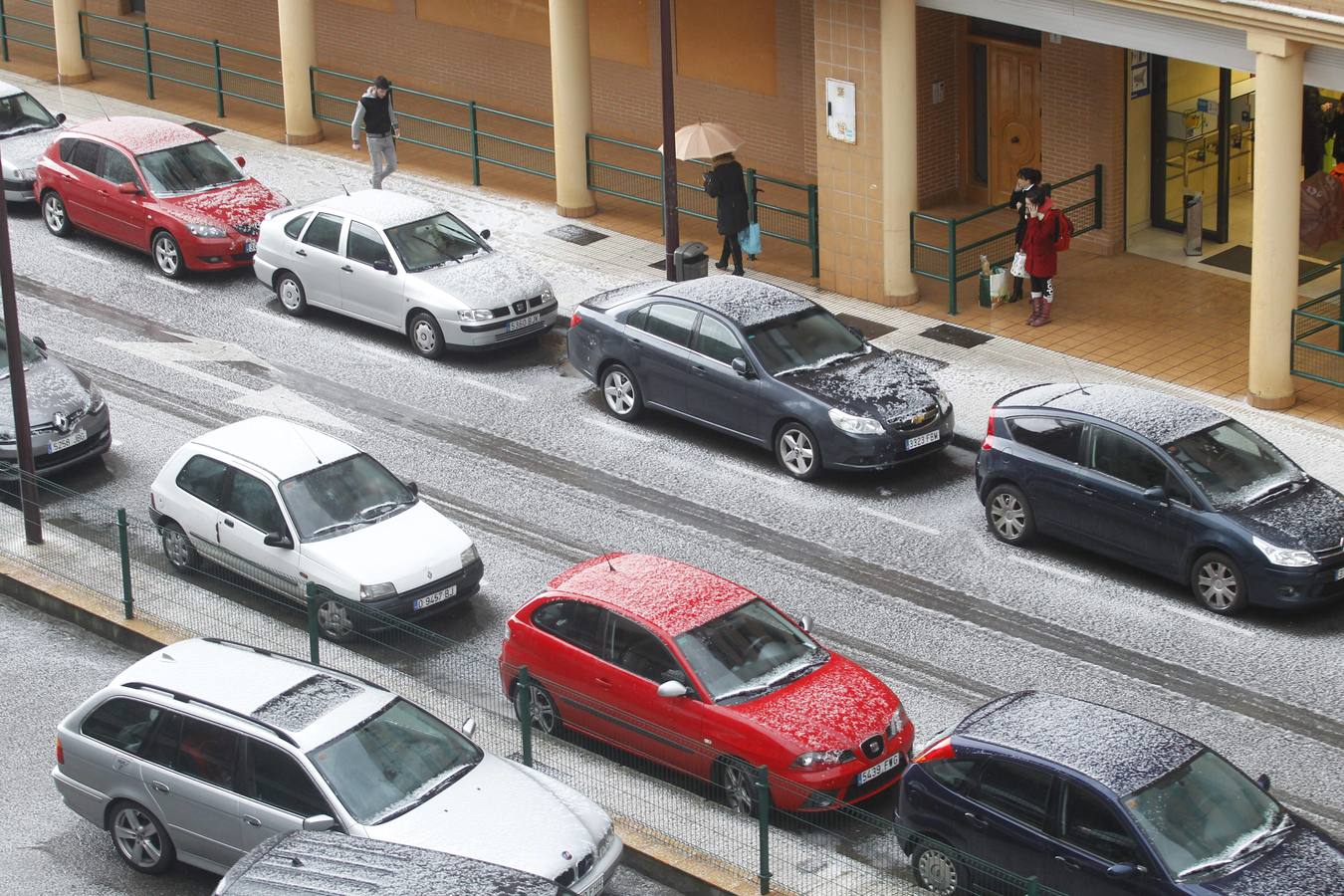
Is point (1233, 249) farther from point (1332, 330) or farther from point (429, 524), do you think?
point (429, 524)

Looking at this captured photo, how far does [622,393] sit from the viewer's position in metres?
21.8

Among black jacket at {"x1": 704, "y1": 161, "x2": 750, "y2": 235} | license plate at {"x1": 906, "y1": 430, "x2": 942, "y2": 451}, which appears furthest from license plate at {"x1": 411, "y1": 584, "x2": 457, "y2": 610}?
→ black jacket at {"x1": 704, "y1": 161, "x2": 750, "y2": 235}

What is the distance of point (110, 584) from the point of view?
1772 centimetres

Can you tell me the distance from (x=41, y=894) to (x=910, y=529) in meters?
8.72

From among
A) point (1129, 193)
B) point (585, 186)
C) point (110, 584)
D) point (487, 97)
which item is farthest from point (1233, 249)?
point (110, 584)

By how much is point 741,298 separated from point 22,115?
13.5 metres

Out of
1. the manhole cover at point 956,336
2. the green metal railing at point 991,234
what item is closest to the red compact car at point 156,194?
the green metal railing at point 991,234


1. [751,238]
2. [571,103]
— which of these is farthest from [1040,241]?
[571,103]

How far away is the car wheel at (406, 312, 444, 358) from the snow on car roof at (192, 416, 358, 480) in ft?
16.3

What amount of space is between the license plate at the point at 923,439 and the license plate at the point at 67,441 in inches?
317

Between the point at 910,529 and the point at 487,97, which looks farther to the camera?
the point at 487,97

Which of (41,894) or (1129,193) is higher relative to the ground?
(1129,193)

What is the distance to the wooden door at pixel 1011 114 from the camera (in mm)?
26953

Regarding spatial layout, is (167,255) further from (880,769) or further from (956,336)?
(880,769)
